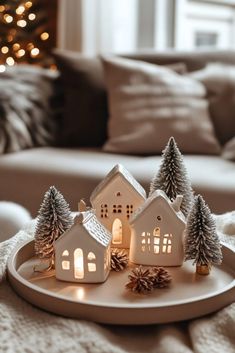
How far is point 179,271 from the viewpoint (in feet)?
3.38

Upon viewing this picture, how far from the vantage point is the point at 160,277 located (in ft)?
3.18

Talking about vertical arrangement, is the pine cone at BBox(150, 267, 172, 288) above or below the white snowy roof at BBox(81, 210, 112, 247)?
below

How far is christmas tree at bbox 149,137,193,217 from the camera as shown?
110 cm

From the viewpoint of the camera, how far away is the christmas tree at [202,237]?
0.98m

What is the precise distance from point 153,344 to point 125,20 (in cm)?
267

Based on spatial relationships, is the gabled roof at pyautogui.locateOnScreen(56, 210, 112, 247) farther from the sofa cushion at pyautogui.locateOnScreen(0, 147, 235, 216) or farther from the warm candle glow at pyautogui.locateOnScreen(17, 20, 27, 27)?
the warm candle glow at pyautogui.locateOnScreen(17, 20, 27, 27)

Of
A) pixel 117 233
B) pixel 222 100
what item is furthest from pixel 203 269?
pixel 222 100

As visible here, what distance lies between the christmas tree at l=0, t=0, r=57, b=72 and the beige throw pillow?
3.24ft

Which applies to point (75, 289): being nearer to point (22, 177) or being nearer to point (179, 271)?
point (179, 271)

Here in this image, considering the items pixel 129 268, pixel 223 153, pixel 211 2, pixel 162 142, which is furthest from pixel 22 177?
pixel 211 2

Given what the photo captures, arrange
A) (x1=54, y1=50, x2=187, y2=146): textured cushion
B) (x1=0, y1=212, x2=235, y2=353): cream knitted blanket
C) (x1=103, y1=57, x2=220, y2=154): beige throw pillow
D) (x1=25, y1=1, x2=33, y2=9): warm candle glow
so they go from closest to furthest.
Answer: (x1=0, y1=212, x2=235, y2=353): cream knitted blanket < (x1=103, y1=57, x2=220, y2=154): beige throw pillow < (x1=54, y1=50, x2=187, y2=146): textured cushion < (x1=25, y1=1, x2=33, y2=9): warm candle glow

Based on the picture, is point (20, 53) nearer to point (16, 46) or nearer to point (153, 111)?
point (16, 46)

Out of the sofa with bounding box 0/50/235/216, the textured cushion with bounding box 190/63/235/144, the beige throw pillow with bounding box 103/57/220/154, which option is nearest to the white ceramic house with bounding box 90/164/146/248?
the sofa with bounding box 0/50/235/216

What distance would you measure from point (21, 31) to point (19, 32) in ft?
0.05
